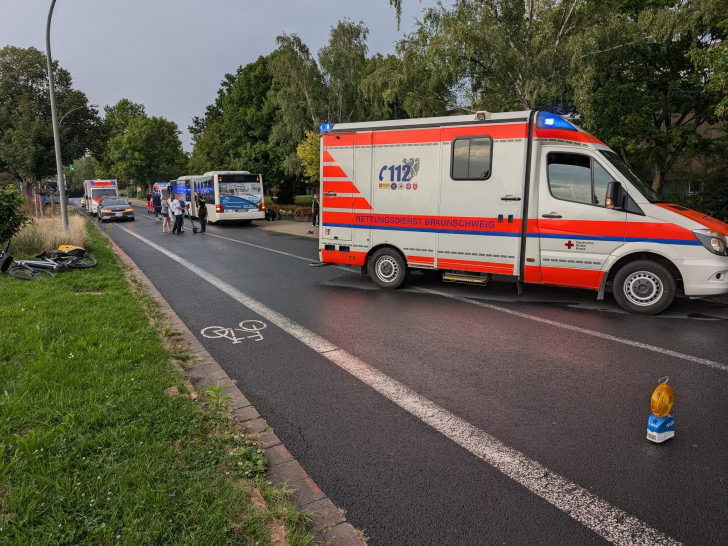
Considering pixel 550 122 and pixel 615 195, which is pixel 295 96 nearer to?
pixel 550 122

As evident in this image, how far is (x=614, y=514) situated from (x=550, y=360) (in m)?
2.77

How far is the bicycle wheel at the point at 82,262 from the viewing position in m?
10.5

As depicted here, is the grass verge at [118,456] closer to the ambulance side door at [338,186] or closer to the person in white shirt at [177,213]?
the ambulance side door at [338,186]

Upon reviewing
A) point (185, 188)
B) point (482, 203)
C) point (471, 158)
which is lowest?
point (482, 203)

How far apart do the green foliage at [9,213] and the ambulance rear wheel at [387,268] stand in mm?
7760

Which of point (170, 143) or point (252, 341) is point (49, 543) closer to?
point (252, 341)

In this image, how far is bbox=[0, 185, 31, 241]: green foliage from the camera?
35.9 ft

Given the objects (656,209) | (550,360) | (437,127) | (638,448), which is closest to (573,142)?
(656,209)

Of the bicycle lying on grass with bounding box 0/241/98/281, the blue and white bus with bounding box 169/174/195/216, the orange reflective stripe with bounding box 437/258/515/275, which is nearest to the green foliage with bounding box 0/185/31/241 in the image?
the bicycle lying on grass with bounding box 0/241/98/281

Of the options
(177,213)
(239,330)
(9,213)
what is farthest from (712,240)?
(177,213)

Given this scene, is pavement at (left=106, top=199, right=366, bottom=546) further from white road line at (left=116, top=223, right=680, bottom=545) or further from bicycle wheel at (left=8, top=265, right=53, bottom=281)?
bicycle wheel at (left=8, top=265, right=53, bottom=281)

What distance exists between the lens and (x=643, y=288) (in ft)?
25.1

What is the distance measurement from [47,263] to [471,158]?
26.6 feet

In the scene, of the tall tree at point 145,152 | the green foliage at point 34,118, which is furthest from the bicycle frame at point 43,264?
the tall tree at point 145,152
